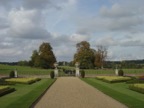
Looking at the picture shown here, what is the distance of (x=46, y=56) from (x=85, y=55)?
10.5m

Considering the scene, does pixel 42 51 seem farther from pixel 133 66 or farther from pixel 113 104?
pixel 113 104

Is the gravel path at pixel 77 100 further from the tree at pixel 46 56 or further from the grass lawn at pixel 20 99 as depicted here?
the tree at pixel 46 56

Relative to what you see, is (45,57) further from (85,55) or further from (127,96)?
(127,96)

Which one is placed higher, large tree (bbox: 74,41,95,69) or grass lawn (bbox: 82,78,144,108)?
large tree (bbox: 74,41,95,69)

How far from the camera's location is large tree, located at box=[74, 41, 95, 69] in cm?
8925

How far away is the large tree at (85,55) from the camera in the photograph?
89.2m

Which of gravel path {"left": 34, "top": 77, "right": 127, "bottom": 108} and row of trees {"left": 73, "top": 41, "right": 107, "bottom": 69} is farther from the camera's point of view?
row of trees {"left": 73, "top": 41, "right": 107, "bottom": 69}

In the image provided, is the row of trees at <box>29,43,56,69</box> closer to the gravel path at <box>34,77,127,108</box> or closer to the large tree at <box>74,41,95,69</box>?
the large tree at <box>74,41,95,69</box>

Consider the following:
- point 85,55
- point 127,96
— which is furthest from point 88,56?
point 127,96

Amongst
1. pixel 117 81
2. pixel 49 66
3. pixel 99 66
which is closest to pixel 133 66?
pixel 99 66

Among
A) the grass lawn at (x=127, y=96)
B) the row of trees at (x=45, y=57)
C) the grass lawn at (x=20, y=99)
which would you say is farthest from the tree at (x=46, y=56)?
the grass lawn at (x=20, y=99)

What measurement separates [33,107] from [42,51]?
77.4 meters

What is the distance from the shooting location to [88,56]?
89562 millimetres

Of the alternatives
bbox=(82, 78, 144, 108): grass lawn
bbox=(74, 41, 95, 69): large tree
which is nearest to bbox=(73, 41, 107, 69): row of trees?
bbox=(74, 41, 95, 69): large tree
